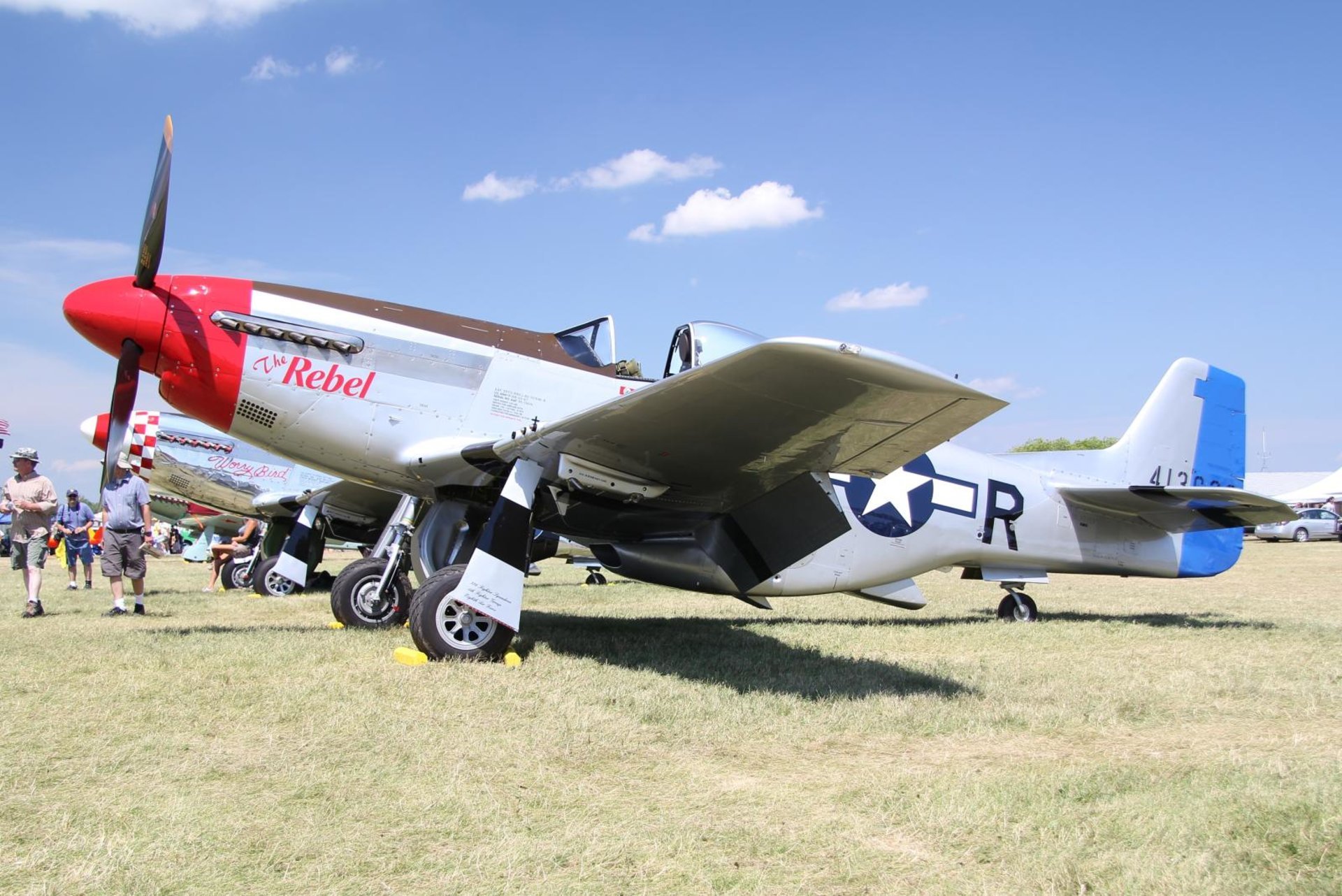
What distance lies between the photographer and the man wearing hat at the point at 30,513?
30.4ft

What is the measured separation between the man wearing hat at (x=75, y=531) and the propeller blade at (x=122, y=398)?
10.1m

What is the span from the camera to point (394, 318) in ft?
22.6

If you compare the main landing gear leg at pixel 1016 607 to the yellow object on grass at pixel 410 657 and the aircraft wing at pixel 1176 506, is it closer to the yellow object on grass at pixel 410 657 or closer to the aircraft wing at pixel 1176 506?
the aircraft wing at pixel 1176 506

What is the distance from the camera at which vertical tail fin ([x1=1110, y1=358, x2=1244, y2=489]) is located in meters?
10.6

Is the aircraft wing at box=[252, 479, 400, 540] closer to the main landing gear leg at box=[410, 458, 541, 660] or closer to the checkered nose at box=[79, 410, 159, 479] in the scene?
the checkered nose at box=[79, 410, 159, 479]

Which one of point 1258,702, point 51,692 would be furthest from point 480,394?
point 1258,702

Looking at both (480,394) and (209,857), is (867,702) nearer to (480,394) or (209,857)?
(209,857)

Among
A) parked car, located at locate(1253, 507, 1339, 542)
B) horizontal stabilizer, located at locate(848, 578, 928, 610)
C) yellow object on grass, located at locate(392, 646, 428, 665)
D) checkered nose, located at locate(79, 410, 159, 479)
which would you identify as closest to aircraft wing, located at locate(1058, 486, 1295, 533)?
horizontal stabilizer, located at locate(848, 578, 928, 610)

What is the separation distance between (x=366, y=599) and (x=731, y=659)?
11.3 ft

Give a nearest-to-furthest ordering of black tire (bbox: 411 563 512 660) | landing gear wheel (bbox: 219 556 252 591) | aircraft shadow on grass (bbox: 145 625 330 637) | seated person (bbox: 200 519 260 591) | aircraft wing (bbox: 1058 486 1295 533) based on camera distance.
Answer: black tire (bbox: 411 563 512 660) < aircraft shadow on grass (bbox: 145 625 330 637) < aircraft wing (bbox: 1058 486 1295 533) < seated person (bbox: 200 519 260 591) < landing gear wheel (bbox: 219 556 252 591)

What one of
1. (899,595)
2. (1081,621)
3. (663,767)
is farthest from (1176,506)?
(663,767)

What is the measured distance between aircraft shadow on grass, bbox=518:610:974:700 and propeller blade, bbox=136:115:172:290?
3.76 metres

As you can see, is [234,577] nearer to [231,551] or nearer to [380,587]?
[231,551]

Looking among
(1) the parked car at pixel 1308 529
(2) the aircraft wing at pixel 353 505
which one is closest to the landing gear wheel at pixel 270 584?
(2) the aircraft wing at pixel 353 505
